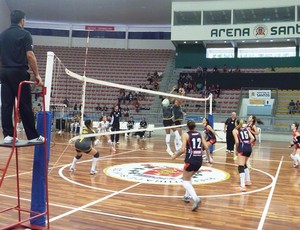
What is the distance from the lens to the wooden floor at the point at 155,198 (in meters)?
4.79

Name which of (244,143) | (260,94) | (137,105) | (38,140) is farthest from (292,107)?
(38,140)

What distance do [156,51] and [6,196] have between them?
96.3ft

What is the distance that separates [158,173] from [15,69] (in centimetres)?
529

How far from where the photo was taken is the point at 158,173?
8.48 metres

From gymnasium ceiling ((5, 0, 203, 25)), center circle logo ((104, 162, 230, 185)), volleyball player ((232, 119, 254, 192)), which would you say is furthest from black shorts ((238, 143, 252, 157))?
gymnasium ceiling ((5, 0, 203, 25))

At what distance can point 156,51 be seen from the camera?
3391cm

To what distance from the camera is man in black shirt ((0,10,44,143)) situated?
3.94 meters

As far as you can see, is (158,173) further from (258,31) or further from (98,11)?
(98,11)

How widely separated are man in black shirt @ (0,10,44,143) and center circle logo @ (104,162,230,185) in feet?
12.9

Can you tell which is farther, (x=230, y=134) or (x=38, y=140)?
(x=230, y=134)

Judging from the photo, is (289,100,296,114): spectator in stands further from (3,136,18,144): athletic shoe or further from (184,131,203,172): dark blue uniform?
(3,136,18,144): athletic shoe

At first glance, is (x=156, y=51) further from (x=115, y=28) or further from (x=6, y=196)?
(x=6, y=196)

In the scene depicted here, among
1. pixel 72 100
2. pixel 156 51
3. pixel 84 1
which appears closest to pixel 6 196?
pixel 72 100

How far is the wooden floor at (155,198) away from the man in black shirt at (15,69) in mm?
1450
